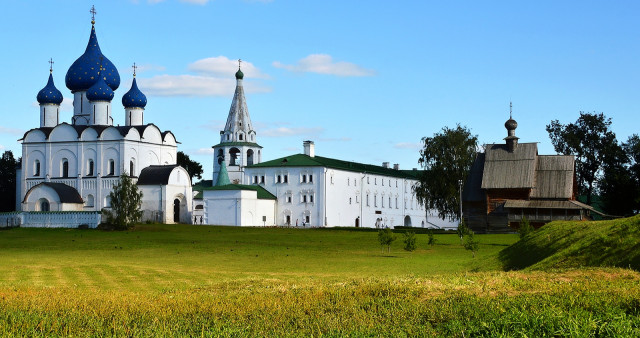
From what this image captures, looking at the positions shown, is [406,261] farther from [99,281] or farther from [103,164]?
[103,164]

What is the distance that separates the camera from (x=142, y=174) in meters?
86.1

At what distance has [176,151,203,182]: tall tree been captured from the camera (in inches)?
4685

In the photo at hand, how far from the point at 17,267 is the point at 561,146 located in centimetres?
6236

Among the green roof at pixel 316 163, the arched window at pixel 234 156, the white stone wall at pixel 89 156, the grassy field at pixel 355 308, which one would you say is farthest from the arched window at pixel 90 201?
the grassy field at pixel 355 308

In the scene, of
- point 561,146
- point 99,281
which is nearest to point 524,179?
point 561,146

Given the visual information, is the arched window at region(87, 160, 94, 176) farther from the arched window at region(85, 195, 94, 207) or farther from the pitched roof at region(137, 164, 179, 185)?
the pitched roof at region(137, 164, 179, 185)

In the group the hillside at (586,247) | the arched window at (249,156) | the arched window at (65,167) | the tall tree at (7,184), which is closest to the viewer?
the hillside at (586,247)

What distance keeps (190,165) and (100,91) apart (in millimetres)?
36832

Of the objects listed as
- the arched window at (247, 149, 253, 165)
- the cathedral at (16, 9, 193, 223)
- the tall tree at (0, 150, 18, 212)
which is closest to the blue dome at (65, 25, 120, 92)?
the cathedral at (16, 9, 193, 223)

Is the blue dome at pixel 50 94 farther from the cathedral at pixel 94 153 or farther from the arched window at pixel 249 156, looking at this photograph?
the arched window at pixel 249 156

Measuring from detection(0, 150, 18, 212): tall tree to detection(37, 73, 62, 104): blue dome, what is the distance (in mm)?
14986

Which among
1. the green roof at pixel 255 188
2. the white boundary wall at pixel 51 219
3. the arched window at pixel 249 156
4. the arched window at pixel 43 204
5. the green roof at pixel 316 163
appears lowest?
the white boundary wall at pixel 51 219

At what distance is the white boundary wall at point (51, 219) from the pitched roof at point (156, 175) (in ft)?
38.9

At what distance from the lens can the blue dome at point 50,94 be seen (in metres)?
88.8
